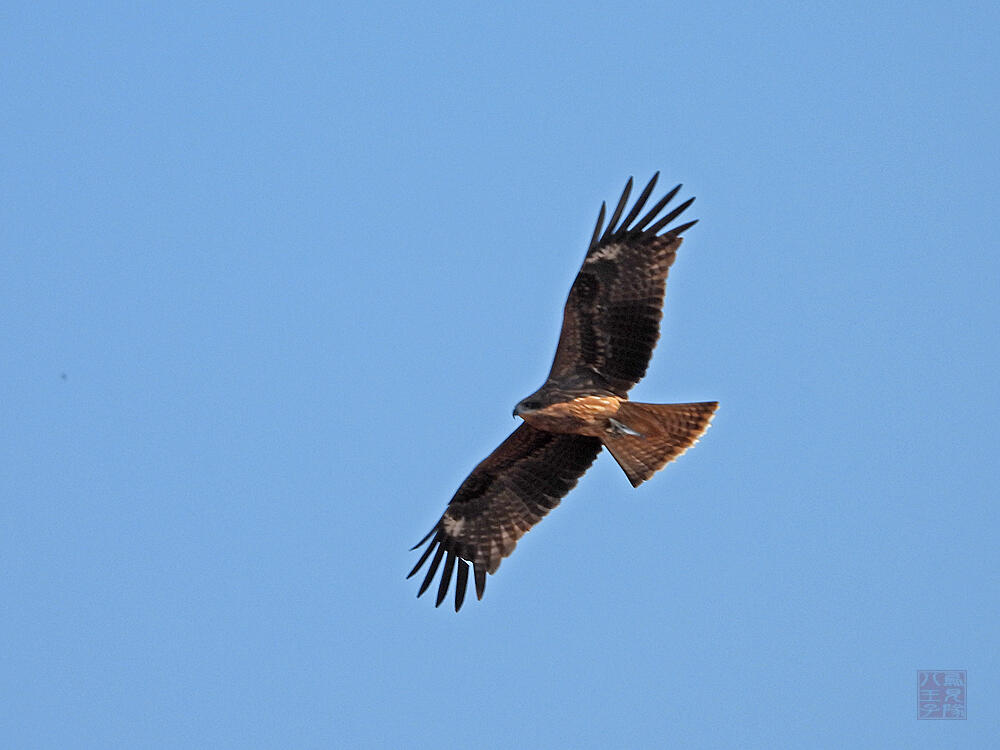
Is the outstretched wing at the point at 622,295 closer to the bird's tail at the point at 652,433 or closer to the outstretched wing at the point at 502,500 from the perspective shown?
the bird's tail at the point at 652,433

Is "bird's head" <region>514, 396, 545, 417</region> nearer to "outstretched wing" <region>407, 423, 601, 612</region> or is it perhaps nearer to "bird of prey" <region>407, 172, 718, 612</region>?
"bird of prey" <region>407, 172, 718, 612</region>

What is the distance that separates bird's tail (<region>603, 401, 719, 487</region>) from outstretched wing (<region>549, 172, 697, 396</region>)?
11.7 inches

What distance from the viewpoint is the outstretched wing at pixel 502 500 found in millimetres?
16312

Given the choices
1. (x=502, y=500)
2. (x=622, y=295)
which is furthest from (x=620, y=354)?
(x=502, y=500)

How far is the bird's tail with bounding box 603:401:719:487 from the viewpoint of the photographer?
15.5 m

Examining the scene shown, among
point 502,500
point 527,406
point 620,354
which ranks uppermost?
point 620,354

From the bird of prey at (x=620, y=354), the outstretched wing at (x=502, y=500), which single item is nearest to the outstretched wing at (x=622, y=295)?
the bird of prey at (x=620, y=354)

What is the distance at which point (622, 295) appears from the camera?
15508mm

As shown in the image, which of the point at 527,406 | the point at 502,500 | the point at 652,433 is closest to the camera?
the point at 527,406

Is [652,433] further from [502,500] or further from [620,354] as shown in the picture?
[502,500]

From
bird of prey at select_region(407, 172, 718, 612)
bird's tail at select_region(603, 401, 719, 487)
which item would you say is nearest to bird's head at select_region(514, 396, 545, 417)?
bird of prey at select_region(407, 172, 718, 612)

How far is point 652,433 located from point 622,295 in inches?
55.0

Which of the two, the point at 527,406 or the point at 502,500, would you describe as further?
the point at 502,500

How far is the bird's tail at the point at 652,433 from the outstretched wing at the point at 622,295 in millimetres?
298
